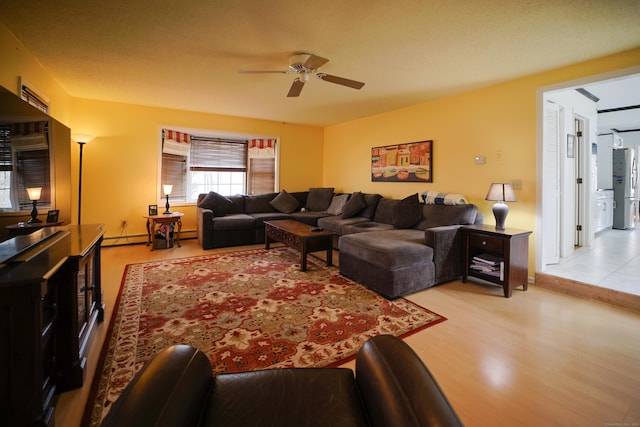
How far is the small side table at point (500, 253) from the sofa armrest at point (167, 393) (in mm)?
3022

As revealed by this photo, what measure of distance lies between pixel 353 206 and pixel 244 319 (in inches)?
126

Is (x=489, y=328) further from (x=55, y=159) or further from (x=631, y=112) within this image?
(x=631, y=112)

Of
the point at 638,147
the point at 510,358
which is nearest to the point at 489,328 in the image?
the point at 510,358

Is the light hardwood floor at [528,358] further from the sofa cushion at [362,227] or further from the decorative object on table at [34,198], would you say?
the sofa cushion at [362,227]

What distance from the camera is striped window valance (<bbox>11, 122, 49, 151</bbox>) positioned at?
1409 mm

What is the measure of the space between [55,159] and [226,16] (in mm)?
1640

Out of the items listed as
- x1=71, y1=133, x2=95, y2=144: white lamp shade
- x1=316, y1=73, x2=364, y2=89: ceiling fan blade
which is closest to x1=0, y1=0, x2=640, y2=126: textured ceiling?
x1=316, y1=73, x2=364, y2=89: ceiling fan blade

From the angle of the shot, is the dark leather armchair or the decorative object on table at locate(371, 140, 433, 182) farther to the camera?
the decorative object on table at locate(371, 140, 433, 182)

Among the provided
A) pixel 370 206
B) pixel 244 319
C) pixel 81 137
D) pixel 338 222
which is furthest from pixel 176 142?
pixel 244 319

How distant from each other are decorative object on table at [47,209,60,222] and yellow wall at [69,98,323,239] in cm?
333

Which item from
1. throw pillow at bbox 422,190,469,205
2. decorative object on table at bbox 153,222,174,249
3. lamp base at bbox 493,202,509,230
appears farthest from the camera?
decorative object on table at bbox 153,222,174,249

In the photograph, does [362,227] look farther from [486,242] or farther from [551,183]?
[551,183]

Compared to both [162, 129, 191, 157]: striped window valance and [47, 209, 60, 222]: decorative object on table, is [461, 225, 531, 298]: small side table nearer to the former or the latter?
[47, 209, 60, 222]: decorative object on table

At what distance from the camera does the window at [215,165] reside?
5.53 meters
